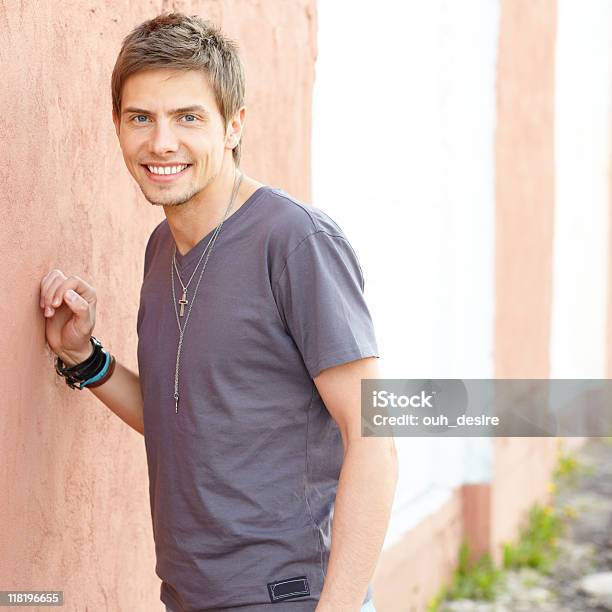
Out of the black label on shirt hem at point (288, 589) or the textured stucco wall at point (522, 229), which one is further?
the textured stucco wall at point (522, 229)

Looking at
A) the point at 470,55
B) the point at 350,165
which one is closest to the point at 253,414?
the point at 350,165

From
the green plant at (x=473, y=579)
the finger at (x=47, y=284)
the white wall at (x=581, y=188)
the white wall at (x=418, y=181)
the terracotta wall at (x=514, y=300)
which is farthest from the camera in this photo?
the white wall at (x=581, y=188)

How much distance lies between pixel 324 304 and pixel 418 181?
3445 millimetres

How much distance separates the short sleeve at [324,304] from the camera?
79.5 inches

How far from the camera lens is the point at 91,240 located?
105 inches

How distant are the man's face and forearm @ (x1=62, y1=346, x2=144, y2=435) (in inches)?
20.6

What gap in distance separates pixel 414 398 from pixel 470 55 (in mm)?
1871

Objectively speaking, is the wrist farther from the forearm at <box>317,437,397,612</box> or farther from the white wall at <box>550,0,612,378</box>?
the white wall at <box>550,0,612,378</box>

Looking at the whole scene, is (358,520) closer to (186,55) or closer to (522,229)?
(186,55)

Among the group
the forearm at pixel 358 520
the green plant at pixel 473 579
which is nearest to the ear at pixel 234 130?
the forearm at pixel 358 520

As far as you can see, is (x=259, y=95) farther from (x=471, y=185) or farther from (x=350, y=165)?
(x=471, y=185)

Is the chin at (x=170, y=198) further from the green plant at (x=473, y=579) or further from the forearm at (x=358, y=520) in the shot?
the green plant at (x=473, y=579)

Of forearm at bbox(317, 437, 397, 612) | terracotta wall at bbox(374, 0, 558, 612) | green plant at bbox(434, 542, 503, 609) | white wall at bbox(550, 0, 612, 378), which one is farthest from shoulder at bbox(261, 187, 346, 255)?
white wall at bbox(550, 0, 612, 378)

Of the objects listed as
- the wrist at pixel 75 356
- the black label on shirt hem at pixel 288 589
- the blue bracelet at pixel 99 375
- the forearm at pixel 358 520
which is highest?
the wrist at pixel 75 356
